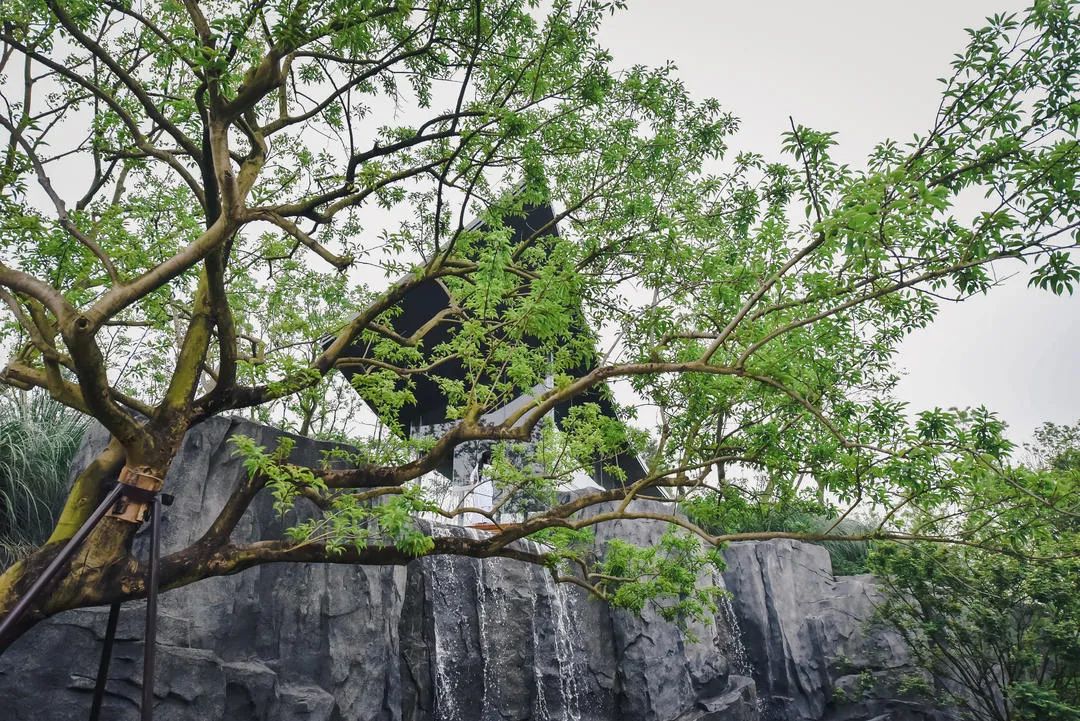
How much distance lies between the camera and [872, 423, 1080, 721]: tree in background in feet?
33.4

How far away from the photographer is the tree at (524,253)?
4.73 metres

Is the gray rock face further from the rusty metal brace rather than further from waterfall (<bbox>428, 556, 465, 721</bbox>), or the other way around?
the rusty metal brace

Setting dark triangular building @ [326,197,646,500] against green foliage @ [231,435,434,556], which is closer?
green foliage @ [231,435,434,556]

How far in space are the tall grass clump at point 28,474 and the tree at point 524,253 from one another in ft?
6.92

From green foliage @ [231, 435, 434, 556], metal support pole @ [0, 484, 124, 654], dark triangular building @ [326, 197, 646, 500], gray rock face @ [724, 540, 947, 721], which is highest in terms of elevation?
dark triangular building @ [326, 197, 646, 500]

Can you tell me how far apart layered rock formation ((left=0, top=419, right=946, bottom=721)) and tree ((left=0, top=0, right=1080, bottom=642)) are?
2.19 m

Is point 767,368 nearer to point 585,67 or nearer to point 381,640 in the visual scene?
point 585,67

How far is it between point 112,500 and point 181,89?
19.9ft

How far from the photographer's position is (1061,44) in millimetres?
4434

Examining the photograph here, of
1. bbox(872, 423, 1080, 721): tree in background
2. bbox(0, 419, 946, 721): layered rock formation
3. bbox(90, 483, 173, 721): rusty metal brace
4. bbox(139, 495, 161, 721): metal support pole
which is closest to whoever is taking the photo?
bbox(139, 495, 161, 721): metal support pole

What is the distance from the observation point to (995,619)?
10789 mm

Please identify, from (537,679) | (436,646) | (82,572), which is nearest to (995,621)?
(537,679)

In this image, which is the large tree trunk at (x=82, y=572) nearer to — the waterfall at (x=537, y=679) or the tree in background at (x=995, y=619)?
the waterfall at (x=537, y=679)

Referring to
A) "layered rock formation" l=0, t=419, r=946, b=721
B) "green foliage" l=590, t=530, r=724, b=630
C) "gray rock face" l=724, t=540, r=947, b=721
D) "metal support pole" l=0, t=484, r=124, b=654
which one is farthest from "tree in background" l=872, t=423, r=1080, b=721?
"metal support pole" l=0, t=484, r=124, b=654
